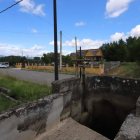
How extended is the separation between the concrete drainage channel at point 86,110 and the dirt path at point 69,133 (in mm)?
122

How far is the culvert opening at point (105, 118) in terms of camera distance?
4094mm

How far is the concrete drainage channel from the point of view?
1.90 metres

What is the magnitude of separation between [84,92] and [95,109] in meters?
0.94

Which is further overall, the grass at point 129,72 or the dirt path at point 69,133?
the grass at point 129,72

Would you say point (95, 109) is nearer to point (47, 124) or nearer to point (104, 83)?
point (104, 83)

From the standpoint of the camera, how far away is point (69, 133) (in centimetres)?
264

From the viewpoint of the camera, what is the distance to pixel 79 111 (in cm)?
379

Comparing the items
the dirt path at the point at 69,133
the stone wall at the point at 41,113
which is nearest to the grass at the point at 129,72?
the stone wall at the point at 41,113

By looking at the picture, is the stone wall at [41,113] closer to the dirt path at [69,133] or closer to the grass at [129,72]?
the dirt path at [69,133]

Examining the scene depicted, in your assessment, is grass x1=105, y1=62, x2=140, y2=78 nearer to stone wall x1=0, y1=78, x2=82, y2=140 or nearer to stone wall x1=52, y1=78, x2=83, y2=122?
stone wall x1=52, y1=78, x2=83, y2=122

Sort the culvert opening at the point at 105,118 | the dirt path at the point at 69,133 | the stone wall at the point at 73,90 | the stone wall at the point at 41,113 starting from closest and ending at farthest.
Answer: the stone wall at the point at 41,113 < the dirt path at the point at 69,133 < the stone wall at the point at 73,90 < the culvert opening at the point at 105,118

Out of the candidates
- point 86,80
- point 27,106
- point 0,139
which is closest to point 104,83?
point 86,80

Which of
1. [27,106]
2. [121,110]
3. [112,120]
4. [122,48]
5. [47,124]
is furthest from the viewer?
[122,48]

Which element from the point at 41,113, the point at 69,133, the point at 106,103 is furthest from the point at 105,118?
the point at 41,113
